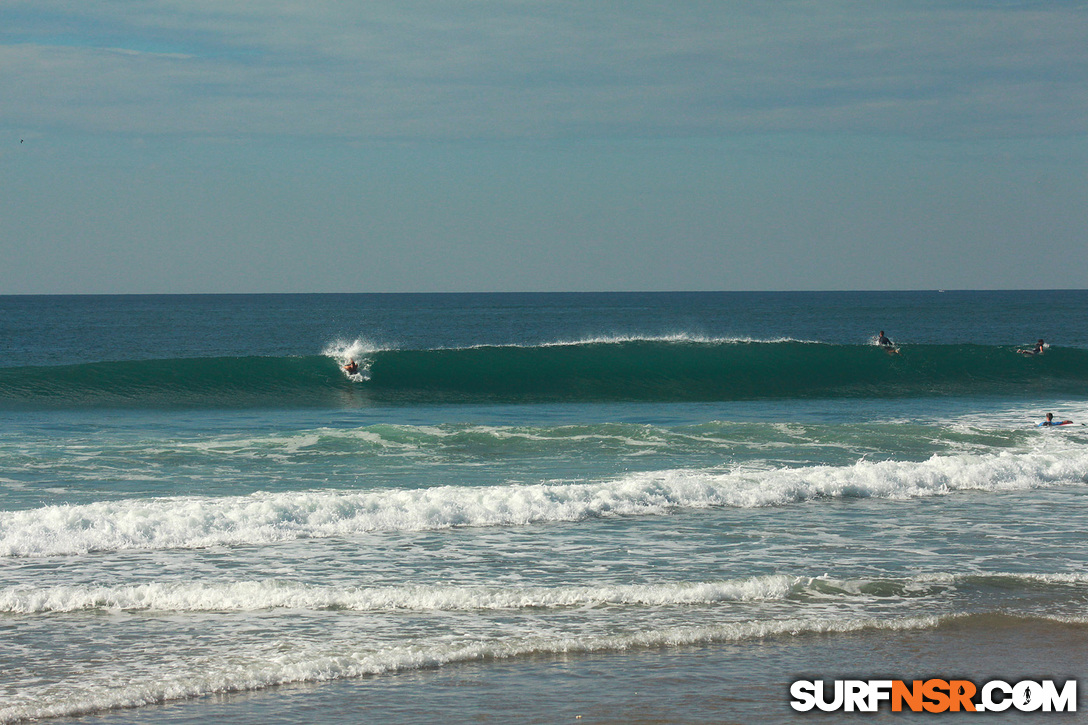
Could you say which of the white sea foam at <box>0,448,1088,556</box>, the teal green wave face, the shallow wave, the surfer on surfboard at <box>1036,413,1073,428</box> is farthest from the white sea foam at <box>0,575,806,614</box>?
the teal green wave face

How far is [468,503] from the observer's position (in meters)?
10.9

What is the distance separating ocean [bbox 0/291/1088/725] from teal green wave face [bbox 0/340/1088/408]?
13.7ft

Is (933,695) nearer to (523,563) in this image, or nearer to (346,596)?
(523,563)

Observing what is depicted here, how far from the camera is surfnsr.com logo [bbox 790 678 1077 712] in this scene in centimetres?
552

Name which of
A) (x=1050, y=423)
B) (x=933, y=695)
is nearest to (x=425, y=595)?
(x=933, y=695)

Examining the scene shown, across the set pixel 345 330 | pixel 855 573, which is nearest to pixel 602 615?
pixel 855 573

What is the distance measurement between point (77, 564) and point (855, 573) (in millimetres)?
6852

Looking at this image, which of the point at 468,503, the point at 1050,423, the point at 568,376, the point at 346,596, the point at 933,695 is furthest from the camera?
the point at 568,376

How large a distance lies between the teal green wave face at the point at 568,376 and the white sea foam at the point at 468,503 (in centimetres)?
1385

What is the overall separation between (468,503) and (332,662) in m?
4.77

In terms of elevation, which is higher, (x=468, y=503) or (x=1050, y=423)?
(x=1050, y=423)

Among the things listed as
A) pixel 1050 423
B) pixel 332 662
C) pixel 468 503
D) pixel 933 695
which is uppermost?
pixel 1050 423

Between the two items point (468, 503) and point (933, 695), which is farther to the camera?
point (468, 503)

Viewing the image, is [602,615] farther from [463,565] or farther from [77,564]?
[77,564]
